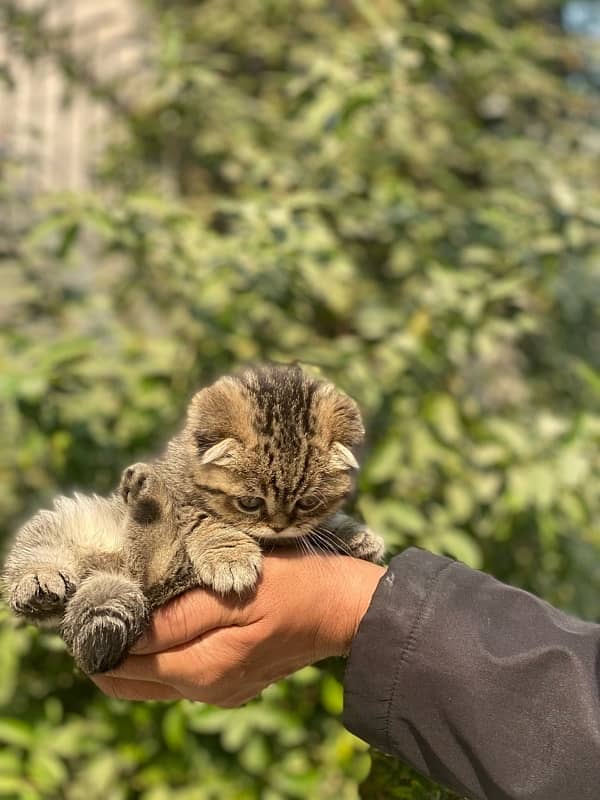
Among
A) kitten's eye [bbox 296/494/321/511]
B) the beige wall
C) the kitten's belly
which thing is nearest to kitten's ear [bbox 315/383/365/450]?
kitten's eye [bbox 296/494/321/511]

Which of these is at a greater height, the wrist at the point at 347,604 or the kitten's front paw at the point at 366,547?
A: the kitten's front paw at the point at 366,547

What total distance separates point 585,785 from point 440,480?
2042mm

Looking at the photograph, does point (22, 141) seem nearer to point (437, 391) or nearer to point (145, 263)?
point (145, 263)

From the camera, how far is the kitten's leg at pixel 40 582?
1.98 metres

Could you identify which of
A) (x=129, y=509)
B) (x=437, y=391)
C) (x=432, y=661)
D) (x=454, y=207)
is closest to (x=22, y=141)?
(x=454, y=207)

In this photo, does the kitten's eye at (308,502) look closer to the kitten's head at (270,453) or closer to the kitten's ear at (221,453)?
the kitten's head at (270,453)

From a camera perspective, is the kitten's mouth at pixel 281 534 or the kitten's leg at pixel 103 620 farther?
the kitten's mouth at pixel 281 534

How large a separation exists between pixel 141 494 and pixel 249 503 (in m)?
0.25

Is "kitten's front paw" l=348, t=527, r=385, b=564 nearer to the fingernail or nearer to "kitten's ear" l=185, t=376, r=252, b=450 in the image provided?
"kitten's ear" l=185, t=376, r=252, b=450

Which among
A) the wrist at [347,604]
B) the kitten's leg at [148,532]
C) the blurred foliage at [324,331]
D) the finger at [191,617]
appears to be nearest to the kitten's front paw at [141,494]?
the kitten's leg at [148,532]

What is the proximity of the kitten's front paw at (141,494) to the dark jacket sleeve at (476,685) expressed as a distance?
539 mm

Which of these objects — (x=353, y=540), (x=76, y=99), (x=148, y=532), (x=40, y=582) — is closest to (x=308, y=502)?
(x=353, y=540)

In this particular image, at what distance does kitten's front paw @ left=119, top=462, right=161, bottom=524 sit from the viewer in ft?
6.88

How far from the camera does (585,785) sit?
1.81m
